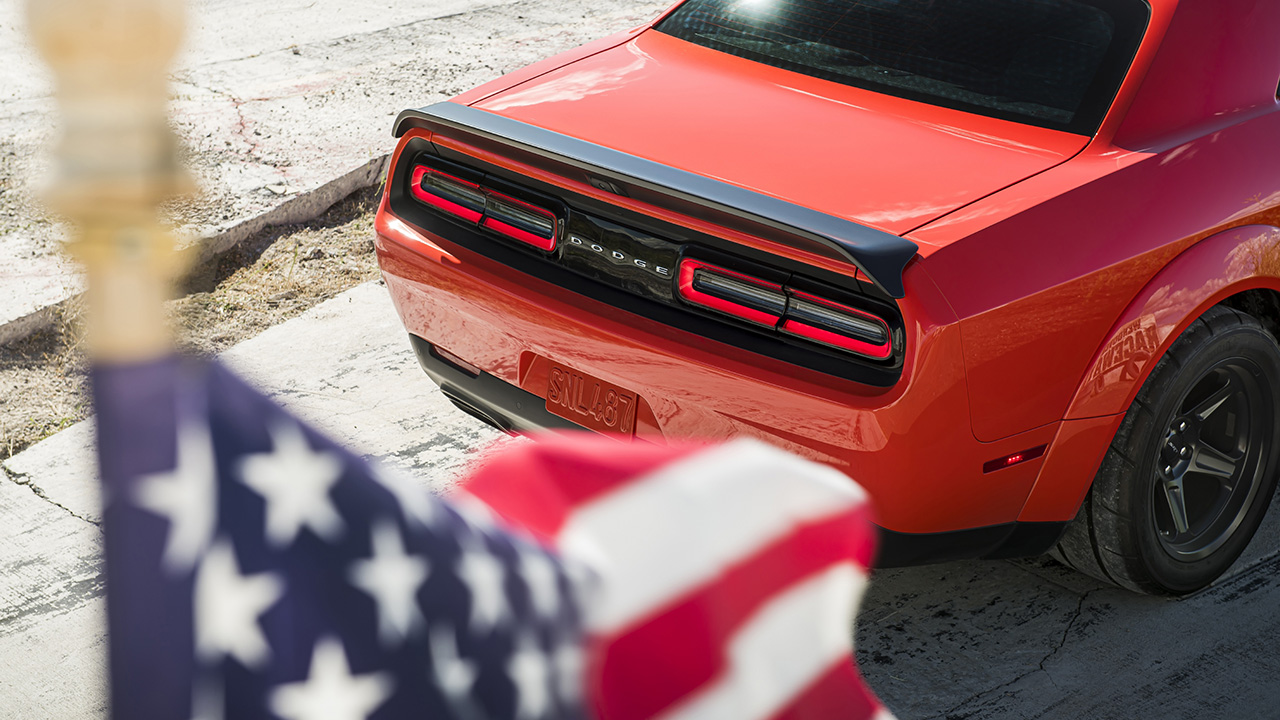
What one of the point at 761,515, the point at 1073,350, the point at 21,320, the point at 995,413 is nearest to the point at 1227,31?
the point at 1073,350

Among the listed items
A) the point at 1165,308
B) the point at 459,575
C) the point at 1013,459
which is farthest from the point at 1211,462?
the point at 459,575

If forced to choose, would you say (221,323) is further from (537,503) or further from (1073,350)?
(537,503)

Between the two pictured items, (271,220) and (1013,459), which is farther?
(271,220)

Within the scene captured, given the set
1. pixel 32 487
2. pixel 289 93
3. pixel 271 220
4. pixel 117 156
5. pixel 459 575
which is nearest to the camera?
pixel 117 156

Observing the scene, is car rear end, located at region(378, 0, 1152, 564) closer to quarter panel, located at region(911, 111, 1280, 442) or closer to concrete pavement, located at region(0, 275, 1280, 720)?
quarter panel, located at region(911, 111, 1280, 442)

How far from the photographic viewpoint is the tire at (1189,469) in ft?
9.65

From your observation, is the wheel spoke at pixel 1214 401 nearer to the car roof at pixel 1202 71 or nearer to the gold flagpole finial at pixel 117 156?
the car roof at pixel 1202 71

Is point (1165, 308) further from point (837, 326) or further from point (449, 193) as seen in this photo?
point (449, 193)

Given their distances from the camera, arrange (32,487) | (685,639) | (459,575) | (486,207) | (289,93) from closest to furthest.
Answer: (459,575) < (685,639) < (486,207) < (32,487) < (289,93)

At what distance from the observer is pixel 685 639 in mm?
1208

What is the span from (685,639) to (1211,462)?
8.29ft

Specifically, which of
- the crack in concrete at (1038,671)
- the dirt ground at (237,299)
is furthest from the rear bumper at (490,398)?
the crack in concrete at (1038,671)

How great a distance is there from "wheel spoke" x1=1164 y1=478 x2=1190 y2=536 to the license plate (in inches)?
57.2

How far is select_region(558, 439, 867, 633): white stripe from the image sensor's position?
1.20 m
